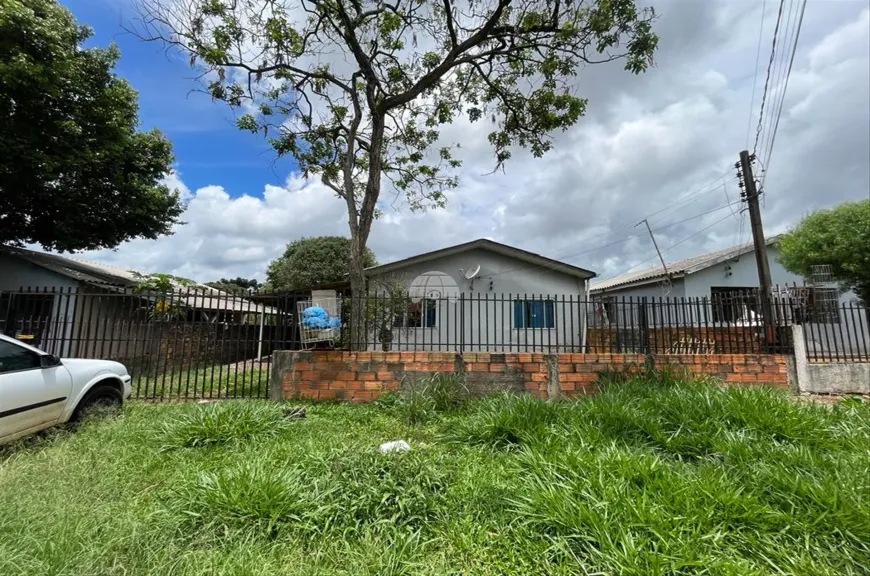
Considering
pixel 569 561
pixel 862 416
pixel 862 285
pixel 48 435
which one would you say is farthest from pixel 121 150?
pixel 862 285

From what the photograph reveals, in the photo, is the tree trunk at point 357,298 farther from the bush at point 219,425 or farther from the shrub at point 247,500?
the shrub at point 247,500

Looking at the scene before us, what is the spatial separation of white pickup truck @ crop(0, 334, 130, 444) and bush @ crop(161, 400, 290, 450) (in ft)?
4.31

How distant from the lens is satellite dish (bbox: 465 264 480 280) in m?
13.1

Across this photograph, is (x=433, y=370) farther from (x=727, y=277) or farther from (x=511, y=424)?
(x=727, y=277)

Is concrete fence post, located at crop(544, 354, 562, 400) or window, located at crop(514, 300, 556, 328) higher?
window, located at crop(514, 300, 556, 328)

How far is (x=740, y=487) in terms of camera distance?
106 inches

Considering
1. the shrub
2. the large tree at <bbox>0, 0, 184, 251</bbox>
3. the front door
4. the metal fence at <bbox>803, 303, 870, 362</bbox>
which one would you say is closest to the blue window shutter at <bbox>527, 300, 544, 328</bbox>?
the metal fence at <bbox>803, 303, 870, 362</bbox>

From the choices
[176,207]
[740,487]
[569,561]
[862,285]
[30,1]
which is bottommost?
[569,561]

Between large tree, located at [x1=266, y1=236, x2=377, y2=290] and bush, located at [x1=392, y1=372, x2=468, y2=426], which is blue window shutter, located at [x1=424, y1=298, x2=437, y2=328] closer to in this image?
bush, located at [x1=392, y1=372, x2=468, y2=426]

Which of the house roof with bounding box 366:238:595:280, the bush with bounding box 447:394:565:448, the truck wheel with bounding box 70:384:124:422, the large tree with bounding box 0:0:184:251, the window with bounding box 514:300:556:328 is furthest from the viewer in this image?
the house roof with bounding box 366:238:595:280

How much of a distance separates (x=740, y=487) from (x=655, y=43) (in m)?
7.22

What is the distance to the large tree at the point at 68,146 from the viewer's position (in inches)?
357

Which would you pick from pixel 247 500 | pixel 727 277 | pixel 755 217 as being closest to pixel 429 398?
pixel 247 500

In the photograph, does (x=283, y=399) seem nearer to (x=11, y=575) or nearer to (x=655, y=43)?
(x=11, y=575)
